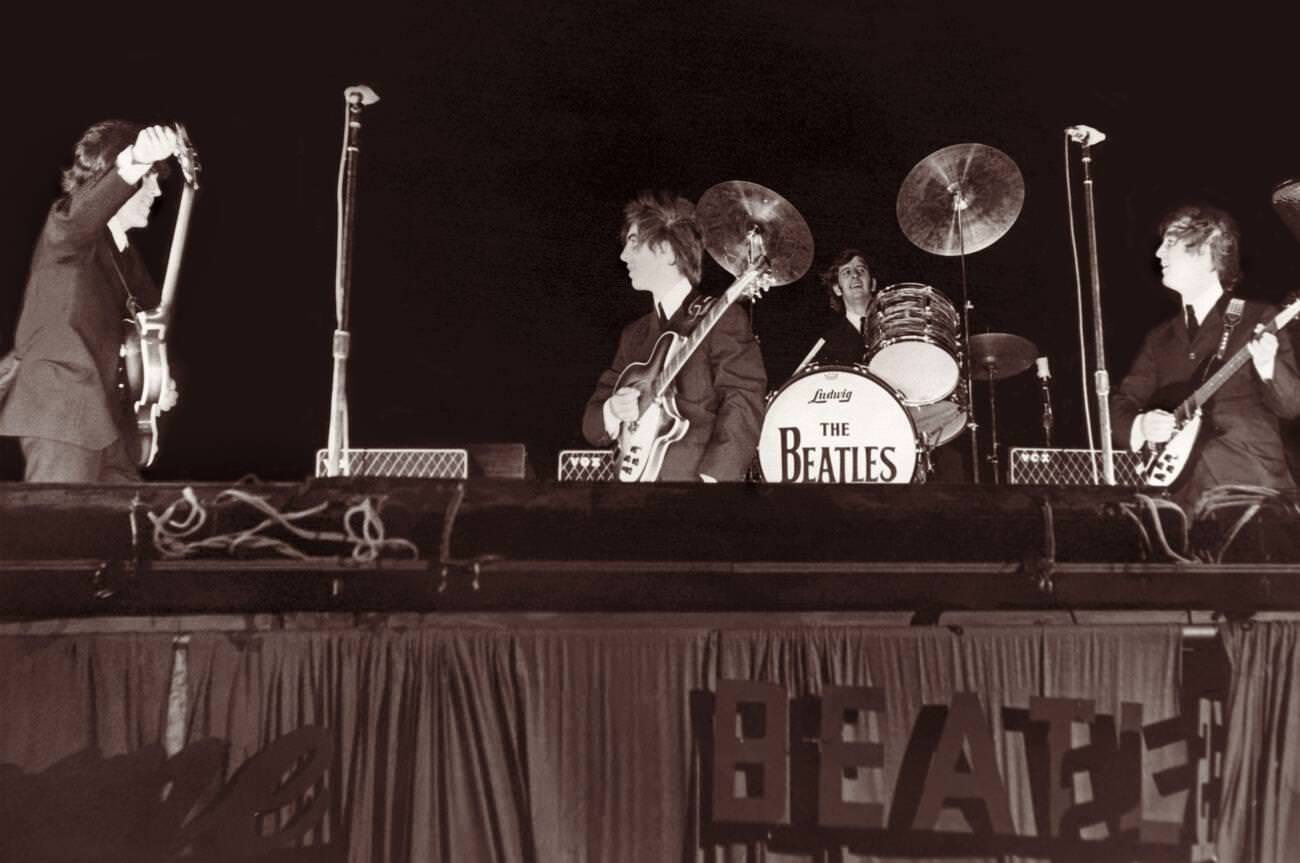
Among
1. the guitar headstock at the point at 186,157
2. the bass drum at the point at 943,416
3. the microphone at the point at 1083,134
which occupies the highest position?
the microphone at the point at 1083,134

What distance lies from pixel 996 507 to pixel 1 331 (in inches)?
196

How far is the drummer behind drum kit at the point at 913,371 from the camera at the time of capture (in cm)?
517

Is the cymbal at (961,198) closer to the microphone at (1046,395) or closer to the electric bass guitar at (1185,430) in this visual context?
the microphone at (1046,395)

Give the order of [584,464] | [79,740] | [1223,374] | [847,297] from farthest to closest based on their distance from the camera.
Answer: [847,297], [584,464], [1223,374], [79,740]

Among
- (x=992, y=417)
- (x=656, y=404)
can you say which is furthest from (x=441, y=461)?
(x=992, y=417)

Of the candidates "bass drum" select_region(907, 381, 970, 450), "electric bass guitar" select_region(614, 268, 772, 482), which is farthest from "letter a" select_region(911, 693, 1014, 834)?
"bass drum" select_region(907, 381, 970, 450)

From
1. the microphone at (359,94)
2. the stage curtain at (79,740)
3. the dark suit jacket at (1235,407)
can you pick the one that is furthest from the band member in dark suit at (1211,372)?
the stage curtain at (79,740)

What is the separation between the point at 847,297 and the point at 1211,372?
2.39 meters

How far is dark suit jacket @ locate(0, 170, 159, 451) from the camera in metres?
4.06

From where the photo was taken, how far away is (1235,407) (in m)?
4.74

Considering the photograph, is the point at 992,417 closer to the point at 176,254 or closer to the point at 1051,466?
the point at 1051,466

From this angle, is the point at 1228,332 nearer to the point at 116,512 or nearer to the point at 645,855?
the point at 645,855

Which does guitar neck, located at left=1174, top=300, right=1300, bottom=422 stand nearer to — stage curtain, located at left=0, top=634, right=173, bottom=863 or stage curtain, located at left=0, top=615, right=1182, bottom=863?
stage curtain, located at left=0, top=615, right=1182, bottom=863

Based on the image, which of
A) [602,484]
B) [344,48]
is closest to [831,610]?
[602,484]
